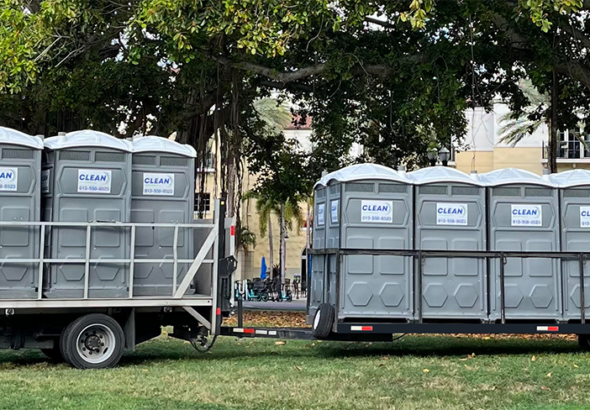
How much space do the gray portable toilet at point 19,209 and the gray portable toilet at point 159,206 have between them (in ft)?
4.02

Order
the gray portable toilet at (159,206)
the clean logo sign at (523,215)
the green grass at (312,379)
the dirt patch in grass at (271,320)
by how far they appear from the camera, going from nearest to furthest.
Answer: the green grass at (312,379)
the gray portable toilet at (159,206)
the clean logo sign at (523,215)
the dirt patch in grass at (271,320)

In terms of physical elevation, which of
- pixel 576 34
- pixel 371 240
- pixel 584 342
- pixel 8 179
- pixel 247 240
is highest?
pixel 576 34

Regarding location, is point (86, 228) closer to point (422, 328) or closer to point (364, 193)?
point (364, 193)

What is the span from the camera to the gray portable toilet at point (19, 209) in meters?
10.6

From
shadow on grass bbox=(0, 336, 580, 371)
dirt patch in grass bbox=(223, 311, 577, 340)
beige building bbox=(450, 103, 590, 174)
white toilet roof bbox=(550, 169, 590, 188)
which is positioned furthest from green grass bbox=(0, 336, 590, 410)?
beige building bbox=(450, 103, 590, 174)

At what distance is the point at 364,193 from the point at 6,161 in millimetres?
4682

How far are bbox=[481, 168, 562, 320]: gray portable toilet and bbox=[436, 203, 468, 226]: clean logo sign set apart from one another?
408 mm

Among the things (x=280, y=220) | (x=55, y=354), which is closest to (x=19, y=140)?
(x=55, y=354)

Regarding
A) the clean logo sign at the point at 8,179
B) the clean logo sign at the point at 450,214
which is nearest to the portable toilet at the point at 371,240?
the clean logo sign at the point at 450,214

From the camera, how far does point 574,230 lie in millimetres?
12453

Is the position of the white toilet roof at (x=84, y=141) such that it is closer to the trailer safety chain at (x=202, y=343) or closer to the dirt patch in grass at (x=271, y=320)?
the trailer safety chain at (x=202, y=343)

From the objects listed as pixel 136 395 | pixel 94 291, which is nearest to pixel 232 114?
pixel 94 291

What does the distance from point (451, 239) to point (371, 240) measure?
3.72 feet

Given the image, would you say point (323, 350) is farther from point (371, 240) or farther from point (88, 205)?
point (88, 205)
